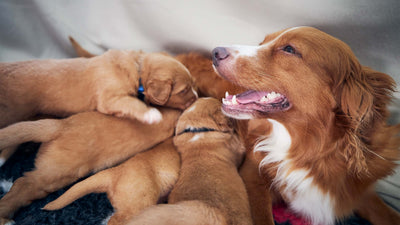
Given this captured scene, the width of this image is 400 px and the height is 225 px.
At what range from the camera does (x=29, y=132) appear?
1508 millimetres

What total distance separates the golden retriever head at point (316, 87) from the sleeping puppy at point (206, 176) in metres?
0.42

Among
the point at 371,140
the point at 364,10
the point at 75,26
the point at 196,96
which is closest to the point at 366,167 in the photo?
the point at 371,140

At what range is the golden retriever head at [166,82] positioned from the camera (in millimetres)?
1897

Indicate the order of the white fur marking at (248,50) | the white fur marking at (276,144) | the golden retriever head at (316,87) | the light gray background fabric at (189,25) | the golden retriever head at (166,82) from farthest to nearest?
the golden retriever head at (166,82), the light gray background fabric at (189,25), the white fur marking at (276,144), the white fur marking at (248,50), the golden retriever head at (316,87)

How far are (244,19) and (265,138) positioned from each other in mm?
969

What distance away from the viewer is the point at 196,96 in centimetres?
210

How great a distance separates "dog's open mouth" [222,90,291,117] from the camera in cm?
133

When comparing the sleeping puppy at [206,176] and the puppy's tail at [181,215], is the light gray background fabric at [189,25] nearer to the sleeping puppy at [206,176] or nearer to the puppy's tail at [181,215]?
the sleeping puppy at [206,176]

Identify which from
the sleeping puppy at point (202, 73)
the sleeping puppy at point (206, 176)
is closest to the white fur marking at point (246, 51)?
the sleeping puppy at point (206, 176)

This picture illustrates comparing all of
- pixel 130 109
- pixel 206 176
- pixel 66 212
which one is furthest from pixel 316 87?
pixel 66 212

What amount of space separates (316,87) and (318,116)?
0.47ft

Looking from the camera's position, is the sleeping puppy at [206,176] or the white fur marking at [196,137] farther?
the white fur marking at [196,137]

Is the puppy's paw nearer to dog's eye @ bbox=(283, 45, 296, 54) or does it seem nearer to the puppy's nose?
the puppy's nose

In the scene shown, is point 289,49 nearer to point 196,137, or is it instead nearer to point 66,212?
point 196,137
